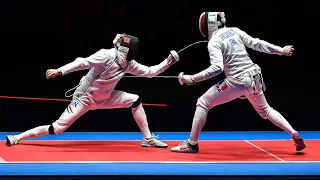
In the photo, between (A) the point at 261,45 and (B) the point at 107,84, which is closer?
(A) the point at 261,45

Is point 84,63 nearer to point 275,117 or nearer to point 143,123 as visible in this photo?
point 143,123

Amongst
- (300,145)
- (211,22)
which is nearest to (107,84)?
(211,22)

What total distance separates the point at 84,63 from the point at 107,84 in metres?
0.30

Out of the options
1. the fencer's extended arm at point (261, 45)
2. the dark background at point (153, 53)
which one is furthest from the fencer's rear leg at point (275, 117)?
the dark background at point (153, 53)

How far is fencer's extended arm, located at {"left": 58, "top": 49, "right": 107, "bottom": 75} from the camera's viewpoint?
5.27 metres

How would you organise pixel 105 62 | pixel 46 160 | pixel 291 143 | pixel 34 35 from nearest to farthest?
pixel 46 160, pixel 105 62, pixel 291 143, pixel 34 35

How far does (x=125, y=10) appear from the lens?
6840 mm

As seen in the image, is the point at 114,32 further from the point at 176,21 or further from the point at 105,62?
the point at 105,62

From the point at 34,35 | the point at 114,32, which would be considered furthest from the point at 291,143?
the point at 34,35

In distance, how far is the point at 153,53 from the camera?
6.90 m

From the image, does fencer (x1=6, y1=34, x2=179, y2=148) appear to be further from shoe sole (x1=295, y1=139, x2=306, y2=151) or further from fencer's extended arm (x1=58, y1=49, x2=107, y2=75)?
shoe sole (x1=295, y1=139, x2=306, y2=151)

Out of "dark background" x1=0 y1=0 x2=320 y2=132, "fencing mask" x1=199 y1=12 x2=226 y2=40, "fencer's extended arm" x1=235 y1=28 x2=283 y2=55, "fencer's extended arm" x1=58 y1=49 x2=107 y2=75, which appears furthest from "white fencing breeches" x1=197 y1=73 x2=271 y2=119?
"dark background" x1=0 y1=0 x2=320 y2=132
